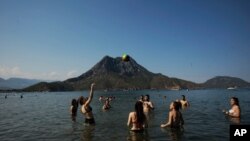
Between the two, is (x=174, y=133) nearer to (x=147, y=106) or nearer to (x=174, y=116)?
(x=174, y=116)

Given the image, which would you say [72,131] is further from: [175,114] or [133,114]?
[175,114]

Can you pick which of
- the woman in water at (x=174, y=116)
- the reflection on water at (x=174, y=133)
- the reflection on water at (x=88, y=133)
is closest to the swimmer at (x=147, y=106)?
the reflection on water at (x=174, y=133)

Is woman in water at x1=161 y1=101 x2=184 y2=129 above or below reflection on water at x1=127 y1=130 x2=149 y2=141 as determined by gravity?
above

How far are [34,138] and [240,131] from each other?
12.1 meters

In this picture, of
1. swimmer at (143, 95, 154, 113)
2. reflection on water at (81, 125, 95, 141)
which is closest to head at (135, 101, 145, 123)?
reflection on water at (81, 125, 95, 141)

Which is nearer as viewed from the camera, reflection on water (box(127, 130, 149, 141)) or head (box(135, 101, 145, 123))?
head (box(135, 101, 145, 123))

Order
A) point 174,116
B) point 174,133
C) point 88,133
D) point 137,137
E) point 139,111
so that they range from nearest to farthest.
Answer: point 139,111 < point 137,137 < point 174,116 < point 174,133 < point 88,133

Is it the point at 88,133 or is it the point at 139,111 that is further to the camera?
the point at 88,133

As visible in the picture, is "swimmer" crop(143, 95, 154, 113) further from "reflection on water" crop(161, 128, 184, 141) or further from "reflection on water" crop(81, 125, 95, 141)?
"reflection on water" crop(81, 125, 95, 141)

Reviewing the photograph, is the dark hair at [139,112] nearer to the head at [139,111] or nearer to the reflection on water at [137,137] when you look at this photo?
the head at [139,111]

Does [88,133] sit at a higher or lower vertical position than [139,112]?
lower

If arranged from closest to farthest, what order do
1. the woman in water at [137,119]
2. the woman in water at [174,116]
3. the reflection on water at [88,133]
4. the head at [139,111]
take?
the head at [139,111] → the woman in water at [137,119] → the woman in water at [174,116] → the reflection on water at [88,133]

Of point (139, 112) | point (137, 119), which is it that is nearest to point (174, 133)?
point (137, 119)

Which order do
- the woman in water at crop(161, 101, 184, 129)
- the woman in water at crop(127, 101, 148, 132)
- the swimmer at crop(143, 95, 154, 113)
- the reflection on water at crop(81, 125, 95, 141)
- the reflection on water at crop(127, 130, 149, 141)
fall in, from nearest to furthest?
1. the woman in water at crop(127, 101, 148, 132)
2. the reflection on water at crop(127, 130, 149, 141)
3. the woman in water at crop(161, 101, 184, 129)
4. the reflection on water at crop(81, 125, 95, 141)
5. the swimmer at crop(143, 95, 154, 113)
